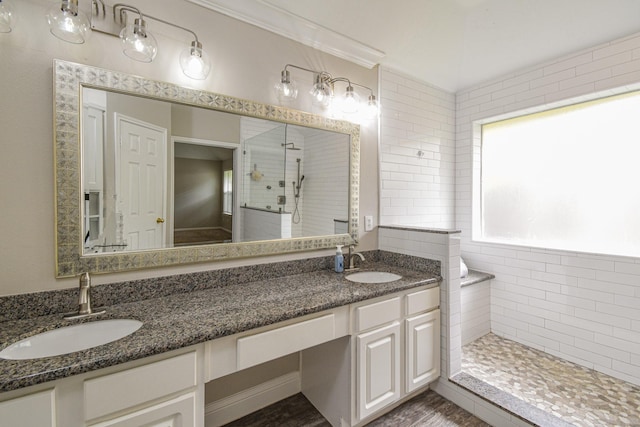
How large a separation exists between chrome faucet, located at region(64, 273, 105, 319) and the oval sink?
0.07 m

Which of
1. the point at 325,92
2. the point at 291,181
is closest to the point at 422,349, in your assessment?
the point at 291,181

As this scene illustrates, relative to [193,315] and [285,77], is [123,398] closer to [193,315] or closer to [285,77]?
[193,315]

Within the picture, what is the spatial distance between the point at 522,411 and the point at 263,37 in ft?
8.93

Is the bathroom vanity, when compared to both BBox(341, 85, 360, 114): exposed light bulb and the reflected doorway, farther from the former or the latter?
BBox(341, 85, 360, 114): exposed light bulb

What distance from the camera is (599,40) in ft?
6.68

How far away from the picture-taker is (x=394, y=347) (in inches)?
67.8

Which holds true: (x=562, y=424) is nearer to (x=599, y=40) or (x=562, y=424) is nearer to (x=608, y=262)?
(x=608, y=262)

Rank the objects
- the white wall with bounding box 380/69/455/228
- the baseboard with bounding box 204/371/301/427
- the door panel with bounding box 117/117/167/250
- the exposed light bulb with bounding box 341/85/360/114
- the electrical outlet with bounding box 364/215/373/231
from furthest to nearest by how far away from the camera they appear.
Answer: the white wall with bounding box 380/69/455/228 < the electrical outlet with bounding box 364/215/373/231 < the exposed light bulb with bounding box 341/85/360/114 < the baseboard with bounding box 204/371/301/427 < the door panel with bounding box 117/117/167/250

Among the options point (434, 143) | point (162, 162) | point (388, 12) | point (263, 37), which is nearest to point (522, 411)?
point (434, 143)

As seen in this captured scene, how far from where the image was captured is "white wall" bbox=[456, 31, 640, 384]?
2006 mm

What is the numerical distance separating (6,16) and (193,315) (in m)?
1.37

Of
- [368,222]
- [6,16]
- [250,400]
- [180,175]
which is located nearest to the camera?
[6,16]

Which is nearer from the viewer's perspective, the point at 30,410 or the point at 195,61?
the point at 30,410

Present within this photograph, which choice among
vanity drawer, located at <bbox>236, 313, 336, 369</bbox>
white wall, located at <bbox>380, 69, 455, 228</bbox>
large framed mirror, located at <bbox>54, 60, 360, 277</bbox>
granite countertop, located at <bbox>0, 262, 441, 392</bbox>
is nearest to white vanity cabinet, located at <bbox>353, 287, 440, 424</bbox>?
granite countertop, located at <bbox>0, 262, 441, 392</bbox>
